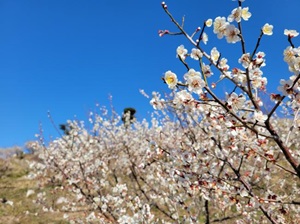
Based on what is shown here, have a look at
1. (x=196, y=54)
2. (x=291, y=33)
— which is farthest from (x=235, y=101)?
(x=291, y=33)

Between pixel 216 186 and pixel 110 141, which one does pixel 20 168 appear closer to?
pixel 110 141

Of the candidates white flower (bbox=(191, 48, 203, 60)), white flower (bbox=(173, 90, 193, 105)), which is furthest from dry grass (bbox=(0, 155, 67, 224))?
white flower (bbox=(191, 48, 203, 60))

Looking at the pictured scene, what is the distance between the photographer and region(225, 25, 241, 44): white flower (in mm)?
2092

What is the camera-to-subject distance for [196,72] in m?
2.10

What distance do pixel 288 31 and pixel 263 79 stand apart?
0.45m

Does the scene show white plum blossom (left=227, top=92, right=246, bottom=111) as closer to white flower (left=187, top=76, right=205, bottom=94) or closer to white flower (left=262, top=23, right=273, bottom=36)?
white flower (left=187, top=76, right=205, bottom=94)

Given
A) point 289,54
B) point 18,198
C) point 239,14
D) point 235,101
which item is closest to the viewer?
point 289,54

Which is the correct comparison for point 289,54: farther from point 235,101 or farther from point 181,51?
point 181,51

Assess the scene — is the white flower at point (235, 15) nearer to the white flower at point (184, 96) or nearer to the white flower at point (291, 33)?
the white flower at point (291, 33)

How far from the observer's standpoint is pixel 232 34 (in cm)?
211

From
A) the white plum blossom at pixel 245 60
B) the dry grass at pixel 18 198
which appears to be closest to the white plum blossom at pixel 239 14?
the white plum blossom at pixel 245 60

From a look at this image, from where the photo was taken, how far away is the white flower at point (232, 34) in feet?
6.86

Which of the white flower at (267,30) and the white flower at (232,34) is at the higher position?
the white flower at (232,34)

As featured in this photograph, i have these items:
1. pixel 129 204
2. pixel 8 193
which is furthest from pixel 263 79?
pixel 8 193
